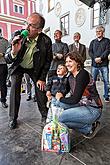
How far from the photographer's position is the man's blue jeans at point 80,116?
1690 mm

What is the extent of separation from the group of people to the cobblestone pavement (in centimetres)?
12

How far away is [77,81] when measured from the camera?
5.32ft

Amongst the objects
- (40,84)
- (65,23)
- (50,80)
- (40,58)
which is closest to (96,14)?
(65,23)

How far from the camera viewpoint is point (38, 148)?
5.33 feet

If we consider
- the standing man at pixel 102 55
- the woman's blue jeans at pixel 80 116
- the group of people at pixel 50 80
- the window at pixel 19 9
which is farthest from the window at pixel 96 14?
the window at pixel 19 9

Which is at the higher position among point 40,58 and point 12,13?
point 12,13

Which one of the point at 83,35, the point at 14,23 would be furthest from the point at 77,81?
the point at 14,23

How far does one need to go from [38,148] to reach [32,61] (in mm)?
1020

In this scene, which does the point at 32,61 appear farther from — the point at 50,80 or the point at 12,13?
the point at 12,13

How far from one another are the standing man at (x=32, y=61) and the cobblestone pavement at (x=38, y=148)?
230 mm

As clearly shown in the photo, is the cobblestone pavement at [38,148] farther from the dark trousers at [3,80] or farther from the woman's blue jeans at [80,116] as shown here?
the dark trousers at [3,80]

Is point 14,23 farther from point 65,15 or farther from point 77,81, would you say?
point 77,81

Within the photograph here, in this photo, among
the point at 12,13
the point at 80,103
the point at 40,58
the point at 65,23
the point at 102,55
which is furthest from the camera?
the point at 12,13

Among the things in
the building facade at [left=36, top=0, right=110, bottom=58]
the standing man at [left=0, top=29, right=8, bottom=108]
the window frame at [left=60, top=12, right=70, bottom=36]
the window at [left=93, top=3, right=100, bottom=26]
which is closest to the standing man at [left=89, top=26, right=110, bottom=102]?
the standing man at [left=0, top=29, right=8, bottom=108]
